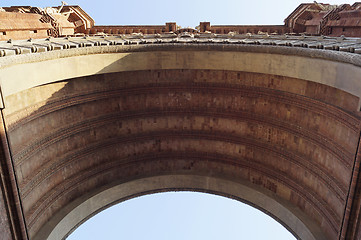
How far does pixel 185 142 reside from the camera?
19047 mm

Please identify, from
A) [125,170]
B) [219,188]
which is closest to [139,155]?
[125,170]

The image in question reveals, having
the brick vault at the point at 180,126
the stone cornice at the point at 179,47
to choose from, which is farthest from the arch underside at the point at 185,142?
the stone cornice at the point at 179,47

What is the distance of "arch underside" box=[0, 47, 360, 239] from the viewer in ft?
45.4

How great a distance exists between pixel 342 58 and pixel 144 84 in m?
10.1

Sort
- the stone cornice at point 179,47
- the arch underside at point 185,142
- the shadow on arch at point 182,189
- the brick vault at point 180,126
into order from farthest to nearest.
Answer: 1. the shadow on arch at point 182,189
2. the arch underside at point 185,142
3. the brick vault at point 180,126
4. the stone cornice at point 179,47

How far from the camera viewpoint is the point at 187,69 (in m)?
17.1

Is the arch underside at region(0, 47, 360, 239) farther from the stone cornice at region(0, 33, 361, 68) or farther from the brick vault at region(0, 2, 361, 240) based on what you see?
the stone cornice at region(0, 33, 361, 68)

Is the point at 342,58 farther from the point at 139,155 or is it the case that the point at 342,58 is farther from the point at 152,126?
the point at 139,155

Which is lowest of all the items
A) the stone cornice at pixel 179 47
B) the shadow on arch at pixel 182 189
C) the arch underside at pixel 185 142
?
the shadow on arch at pixel 182 189

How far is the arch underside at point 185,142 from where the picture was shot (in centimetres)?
1383

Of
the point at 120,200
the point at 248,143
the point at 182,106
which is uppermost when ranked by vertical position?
the point at 182,106

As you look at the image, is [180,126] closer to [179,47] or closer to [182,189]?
[182,189]

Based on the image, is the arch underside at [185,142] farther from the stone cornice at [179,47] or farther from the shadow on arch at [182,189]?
the stone cornice at [179,47]

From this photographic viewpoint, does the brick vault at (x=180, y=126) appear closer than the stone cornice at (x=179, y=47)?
No
